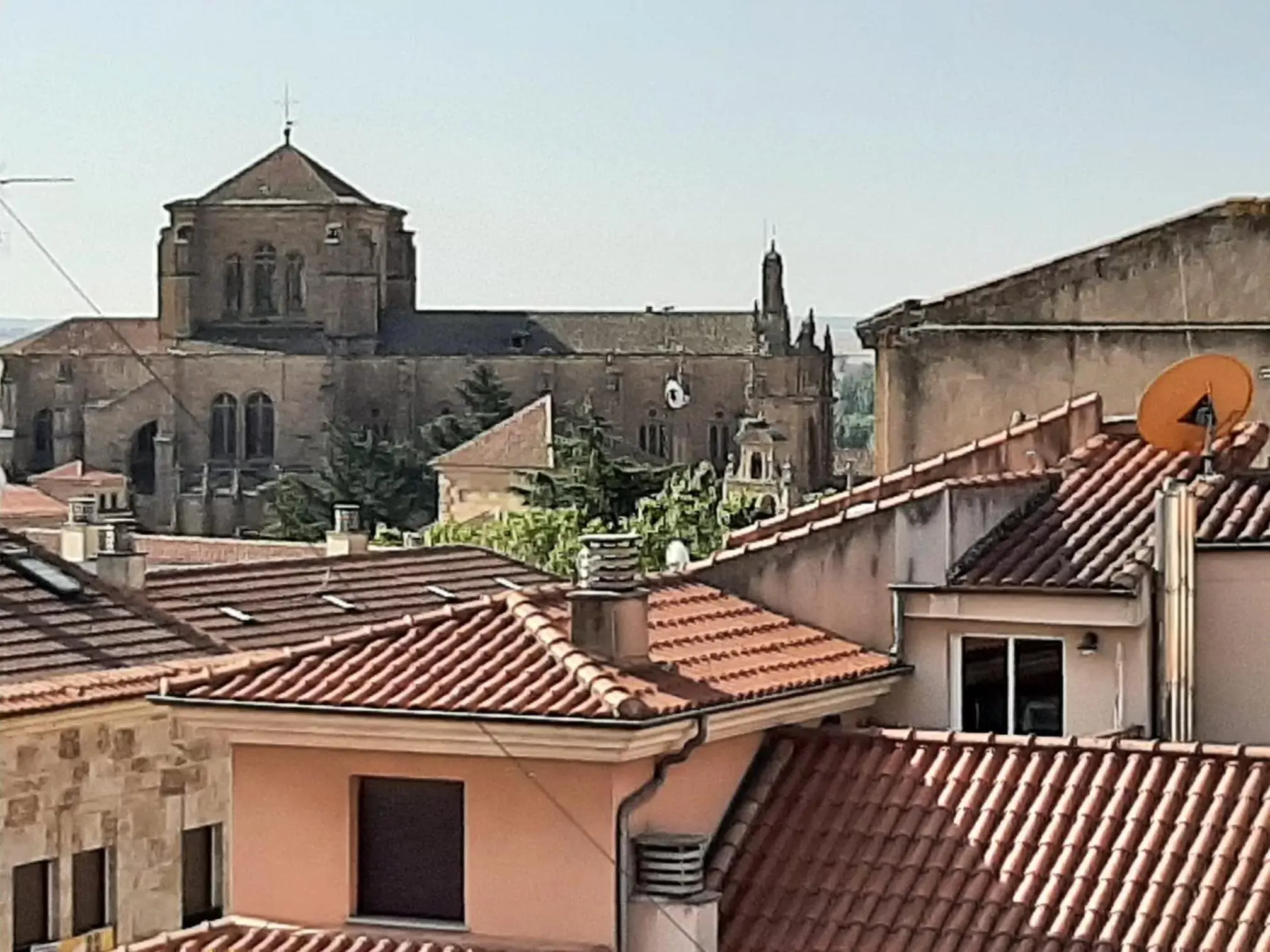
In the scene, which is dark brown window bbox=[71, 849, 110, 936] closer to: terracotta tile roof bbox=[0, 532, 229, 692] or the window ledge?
terracotta tile roof bbox=[0, 532, 229, 692]

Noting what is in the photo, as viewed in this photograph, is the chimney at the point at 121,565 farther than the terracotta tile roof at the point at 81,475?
No

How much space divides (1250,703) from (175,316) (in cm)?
12058

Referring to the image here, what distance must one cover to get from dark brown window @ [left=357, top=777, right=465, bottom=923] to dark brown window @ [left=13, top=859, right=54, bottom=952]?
5555 mm

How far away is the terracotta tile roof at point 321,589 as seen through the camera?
70.7ft

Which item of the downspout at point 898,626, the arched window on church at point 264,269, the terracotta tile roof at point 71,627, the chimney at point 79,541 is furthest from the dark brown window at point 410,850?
the arched window on church at point 264,269

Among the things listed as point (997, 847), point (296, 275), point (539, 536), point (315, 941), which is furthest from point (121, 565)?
point (296, 275)

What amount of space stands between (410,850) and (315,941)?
540mm

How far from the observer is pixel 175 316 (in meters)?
132

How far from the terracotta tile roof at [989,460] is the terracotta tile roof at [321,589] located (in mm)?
6232

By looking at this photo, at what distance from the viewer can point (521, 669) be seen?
12016mm

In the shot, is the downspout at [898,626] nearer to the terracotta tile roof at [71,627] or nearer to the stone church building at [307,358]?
the terracotta tile roof at [71,627]

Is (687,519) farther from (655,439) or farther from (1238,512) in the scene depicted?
(655,439)

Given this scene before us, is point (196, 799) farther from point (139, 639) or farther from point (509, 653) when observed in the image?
point (509, 653)

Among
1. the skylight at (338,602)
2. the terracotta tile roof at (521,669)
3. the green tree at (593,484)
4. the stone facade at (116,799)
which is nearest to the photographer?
the terracotta tile roof at (521,669)
